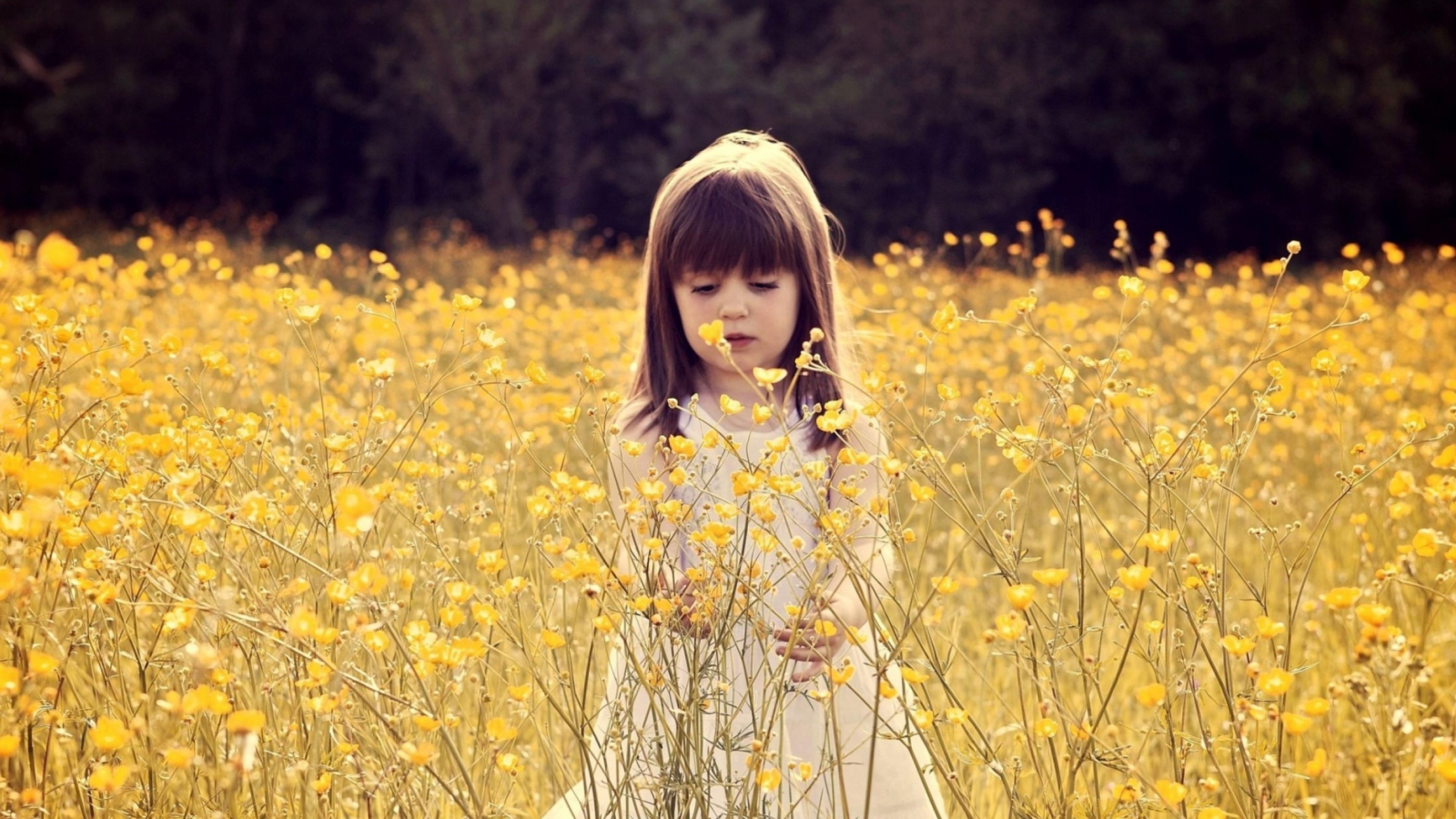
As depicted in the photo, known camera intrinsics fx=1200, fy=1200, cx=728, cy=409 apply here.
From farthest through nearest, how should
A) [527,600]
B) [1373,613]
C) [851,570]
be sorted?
1. [527,600]
2. [851,570]
3. [1373,613]

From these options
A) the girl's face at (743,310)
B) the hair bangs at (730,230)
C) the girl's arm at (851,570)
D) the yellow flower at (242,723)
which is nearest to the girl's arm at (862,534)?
the girl's arm at (851,570)

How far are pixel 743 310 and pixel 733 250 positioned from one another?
101 mm

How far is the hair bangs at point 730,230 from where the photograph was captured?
1817 mm

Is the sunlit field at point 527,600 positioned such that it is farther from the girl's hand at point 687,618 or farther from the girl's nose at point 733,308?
the girl's nose at point 733,308

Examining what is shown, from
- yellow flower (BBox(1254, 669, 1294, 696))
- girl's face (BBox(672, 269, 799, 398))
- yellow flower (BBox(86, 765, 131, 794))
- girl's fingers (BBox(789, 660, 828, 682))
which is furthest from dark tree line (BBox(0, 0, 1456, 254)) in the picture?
yellow flower (BBox(1254, 669, 1294, 696))

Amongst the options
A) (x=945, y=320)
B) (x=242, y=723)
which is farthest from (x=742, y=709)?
(x=242, y=723)

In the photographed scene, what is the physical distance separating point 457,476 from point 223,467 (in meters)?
0.66

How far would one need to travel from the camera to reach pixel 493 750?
120cm

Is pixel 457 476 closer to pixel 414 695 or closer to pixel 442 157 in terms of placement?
pixel 414 695

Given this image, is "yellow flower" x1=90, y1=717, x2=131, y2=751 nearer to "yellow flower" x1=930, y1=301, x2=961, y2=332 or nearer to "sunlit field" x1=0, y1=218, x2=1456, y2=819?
"sunlit field" x1=0, y1=218, x2=1456, y2=819

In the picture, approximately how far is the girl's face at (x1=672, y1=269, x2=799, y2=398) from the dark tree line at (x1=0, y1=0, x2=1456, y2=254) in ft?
45.8

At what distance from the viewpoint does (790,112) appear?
643 inches

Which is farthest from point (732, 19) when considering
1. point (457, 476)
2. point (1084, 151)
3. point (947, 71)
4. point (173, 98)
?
point (457, 476)

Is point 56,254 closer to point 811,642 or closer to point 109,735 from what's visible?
point 109,735
